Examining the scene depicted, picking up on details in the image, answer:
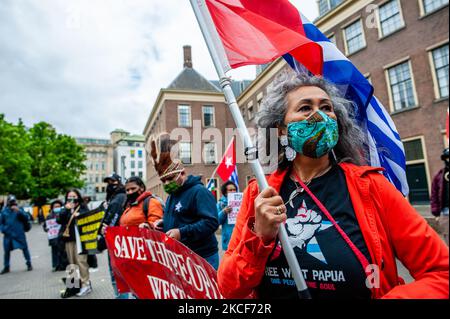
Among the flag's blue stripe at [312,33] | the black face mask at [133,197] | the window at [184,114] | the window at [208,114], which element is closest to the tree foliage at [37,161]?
the window at [184,114]

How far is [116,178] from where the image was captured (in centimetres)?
430

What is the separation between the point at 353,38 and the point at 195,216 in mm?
11659

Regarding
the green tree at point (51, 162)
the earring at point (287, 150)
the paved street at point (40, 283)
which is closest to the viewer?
the earring at point (287, 150)

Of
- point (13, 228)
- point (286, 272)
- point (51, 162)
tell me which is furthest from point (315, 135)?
point (51, 162)

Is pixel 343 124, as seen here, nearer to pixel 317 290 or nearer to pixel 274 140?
pixel 274 140

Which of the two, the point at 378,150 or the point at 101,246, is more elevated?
the point at 378,150

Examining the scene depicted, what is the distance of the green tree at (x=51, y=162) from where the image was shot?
3362 centimetres

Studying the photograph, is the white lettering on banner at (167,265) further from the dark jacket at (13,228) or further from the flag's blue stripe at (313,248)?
the dark jacket at (13,228)

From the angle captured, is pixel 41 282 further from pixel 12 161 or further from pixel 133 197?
pixel 12 161

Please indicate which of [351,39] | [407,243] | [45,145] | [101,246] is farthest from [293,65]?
[45,145]

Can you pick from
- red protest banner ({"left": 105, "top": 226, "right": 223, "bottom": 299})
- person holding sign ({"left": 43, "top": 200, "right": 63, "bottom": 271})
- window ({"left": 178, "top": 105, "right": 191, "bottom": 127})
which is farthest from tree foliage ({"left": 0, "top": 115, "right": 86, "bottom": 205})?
red protest banner ({"left": 105, "top": 226, "right": 223, "bottom": 299})

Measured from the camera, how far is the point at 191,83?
2986 cm

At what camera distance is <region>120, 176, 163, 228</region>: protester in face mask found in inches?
123

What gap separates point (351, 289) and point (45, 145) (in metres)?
40.7
